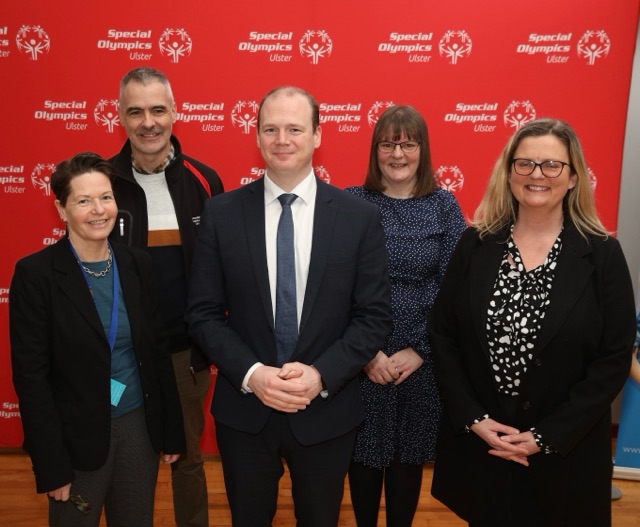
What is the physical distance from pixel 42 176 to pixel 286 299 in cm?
242

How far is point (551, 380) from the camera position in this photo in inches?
76.2

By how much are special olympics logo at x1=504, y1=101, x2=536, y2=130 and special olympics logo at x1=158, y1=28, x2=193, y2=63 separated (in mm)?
1915

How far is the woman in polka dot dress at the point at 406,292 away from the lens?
7.87 feet

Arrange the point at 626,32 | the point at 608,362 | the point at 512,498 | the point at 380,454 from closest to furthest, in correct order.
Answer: the point at 608,362
the point at 512,498
the point at 380,454
the point at 626,32

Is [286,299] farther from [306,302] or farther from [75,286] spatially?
[75,286]

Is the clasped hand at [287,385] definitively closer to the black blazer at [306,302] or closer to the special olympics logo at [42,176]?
the black blazer at [306,302]

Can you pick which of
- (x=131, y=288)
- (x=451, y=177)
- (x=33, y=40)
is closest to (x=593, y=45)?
(x=451, y=177)

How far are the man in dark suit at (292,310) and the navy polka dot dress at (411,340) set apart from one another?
0.37 m

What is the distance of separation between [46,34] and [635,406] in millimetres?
4117

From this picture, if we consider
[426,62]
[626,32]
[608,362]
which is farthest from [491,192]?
[626,32]

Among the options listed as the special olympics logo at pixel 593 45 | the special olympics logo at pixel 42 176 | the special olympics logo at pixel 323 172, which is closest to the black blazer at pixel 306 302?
the special olympics logo at pixel 323 172

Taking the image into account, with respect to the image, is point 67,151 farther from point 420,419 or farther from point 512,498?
point 512,498

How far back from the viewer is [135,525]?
212 cm

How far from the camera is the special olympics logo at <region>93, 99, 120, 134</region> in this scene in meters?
3.60
